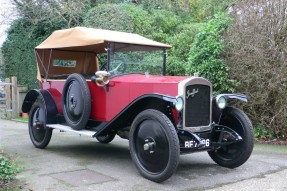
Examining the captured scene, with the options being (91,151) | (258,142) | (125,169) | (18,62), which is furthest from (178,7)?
(125,169)

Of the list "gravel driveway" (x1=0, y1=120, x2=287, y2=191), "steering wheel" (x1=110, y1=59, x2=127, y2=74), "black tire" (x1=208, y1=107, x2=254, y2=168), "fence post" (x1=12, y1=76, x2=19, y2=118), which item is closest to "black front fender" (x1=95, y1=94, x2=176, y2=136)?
"gravel driveway" (x1=0, y1=120, x2=287, y2=191)

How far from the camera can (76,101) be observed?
687 cm

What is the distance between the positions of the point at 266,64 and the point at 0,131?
7185 millimetres

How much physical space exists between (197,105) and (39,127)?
3649 mm

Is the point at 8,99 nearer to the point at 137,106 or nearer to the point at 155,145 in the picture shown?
the point at 137,106

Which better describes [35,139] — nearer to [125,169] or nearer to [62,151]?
[62,151]

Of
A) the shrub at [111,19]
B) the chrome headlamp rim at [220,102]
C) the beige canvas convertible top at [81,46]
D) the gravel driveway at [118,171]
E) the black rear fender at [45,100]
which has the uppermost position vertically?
the shrub at [111,19]

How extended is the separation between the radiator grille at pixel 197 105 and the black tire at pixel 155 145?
0.60 metres

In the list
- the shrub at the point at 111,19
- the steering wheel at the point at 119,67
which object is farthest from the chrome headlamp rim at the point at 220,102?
the shrub at the point at 111,19

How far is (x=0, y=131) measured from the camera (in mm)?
10539

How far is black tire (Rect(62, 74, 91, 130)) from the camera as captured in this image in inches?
261

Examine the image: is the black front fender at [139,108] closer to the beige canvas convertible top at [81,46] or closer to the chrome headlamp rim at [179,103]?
the chrome headlamp rim at [179,103]

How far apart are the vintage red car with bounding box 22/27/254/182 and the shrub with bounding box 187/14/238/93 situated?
2.24m

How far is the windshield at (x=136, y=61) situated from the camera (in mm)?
6816
